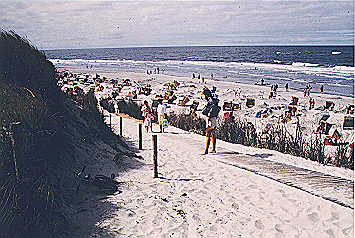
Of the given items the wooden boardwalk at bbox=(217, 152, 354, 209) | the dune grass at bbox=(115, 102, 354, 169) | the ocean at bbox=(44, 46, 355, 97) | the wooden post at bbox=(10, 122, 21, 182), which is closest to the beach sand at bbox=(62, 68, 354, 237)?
the wooden boardwalk at bbox=(217, 152, 354, 209)

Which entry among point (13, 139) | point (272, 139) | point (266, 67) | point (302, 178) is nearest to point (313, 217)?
point (302, 178)

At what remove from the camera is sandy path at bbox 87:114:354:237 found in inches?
175

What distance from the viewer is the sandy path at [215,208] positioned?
4443mm

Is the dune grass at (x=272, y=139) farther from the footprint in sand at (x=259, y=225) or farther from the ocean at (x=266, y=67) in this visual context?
the ocean at (x=266, y=67)

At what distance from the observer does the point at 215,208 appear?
16.8 ft

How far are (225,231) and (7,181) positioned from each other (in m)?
2.88

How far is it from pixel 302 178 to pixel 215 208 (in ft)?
8.29

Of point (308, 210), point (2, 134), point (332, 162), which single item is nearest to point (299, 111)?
point (332, 162)

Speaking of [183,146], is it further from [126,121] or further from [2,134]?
[2,134]

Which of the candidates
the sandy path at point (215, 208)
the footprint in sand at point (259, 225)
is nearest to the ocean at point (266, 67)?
the sandy path at point (215, 208)

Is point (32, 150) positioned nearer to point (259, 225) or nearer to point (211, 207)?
point (211, 207)

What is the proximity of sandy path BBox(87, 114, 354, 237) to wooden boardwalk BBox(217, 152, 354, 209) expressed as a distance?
29cm

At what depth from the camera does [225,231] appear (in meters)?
4.47

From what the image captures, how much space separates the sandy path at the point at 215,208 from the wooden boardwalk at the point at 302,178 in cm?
29
